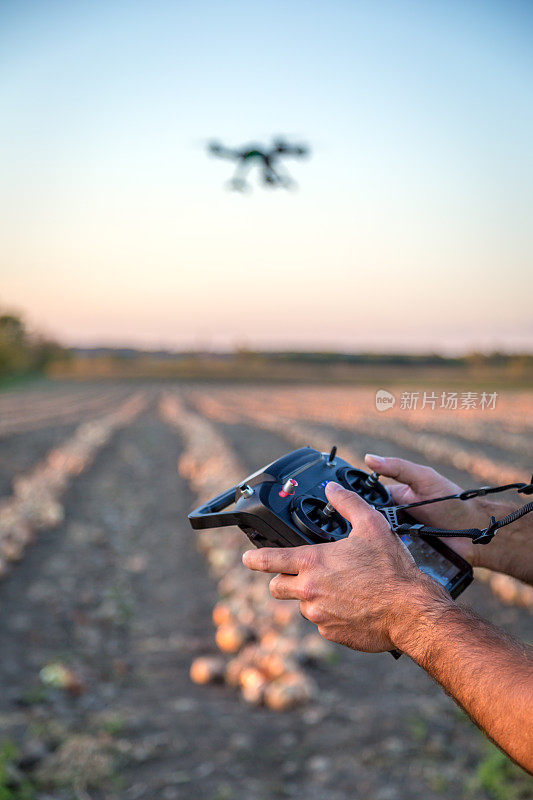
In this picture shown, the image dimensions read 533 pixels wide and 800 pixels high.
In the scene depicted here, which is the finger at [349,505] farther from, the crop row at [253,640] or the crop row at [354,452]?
the crop row at [354,452]

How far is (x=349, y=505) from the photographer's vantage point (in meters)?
1.41

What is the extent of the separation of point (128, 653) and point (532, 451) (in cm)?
1131

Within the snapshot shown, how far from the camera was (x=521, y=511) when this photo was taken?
141 centimetres

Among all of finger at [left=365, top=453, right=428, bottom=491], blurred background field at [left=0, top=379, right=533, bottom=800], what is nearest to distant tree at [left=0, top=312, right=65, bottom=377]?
blurred background field at [left=0, top=379, right=533, bottom=800]

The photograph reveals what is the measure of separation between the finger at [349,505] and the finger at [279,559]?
116mm

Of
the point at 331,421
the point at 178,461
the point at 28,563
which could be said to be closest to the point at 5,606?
the point at 28,563

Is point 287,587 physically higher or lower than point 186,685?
higher

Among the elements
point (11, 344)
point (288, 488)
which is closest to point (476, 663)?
point (288, 488)

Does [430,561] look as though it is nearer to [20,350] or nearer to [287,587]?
[287,587]

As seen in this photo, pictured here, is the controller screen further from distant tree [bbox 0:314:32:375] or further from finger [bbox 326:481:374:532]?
distant tree [bbox 0:314:32:375]

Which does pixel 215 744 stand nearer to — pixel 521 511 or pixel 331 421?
pixel 521 511

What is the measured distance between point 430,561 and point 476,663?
0.38 m

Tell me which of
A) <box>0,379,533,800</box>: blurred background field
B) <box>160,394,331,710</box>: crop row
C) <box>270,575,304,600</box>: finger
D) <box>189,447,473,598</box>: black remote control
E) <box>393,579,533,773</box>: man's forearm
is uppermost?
<box>189,447,473,598</box>: black remote control

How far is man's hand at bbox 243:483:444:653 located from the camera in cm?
132
